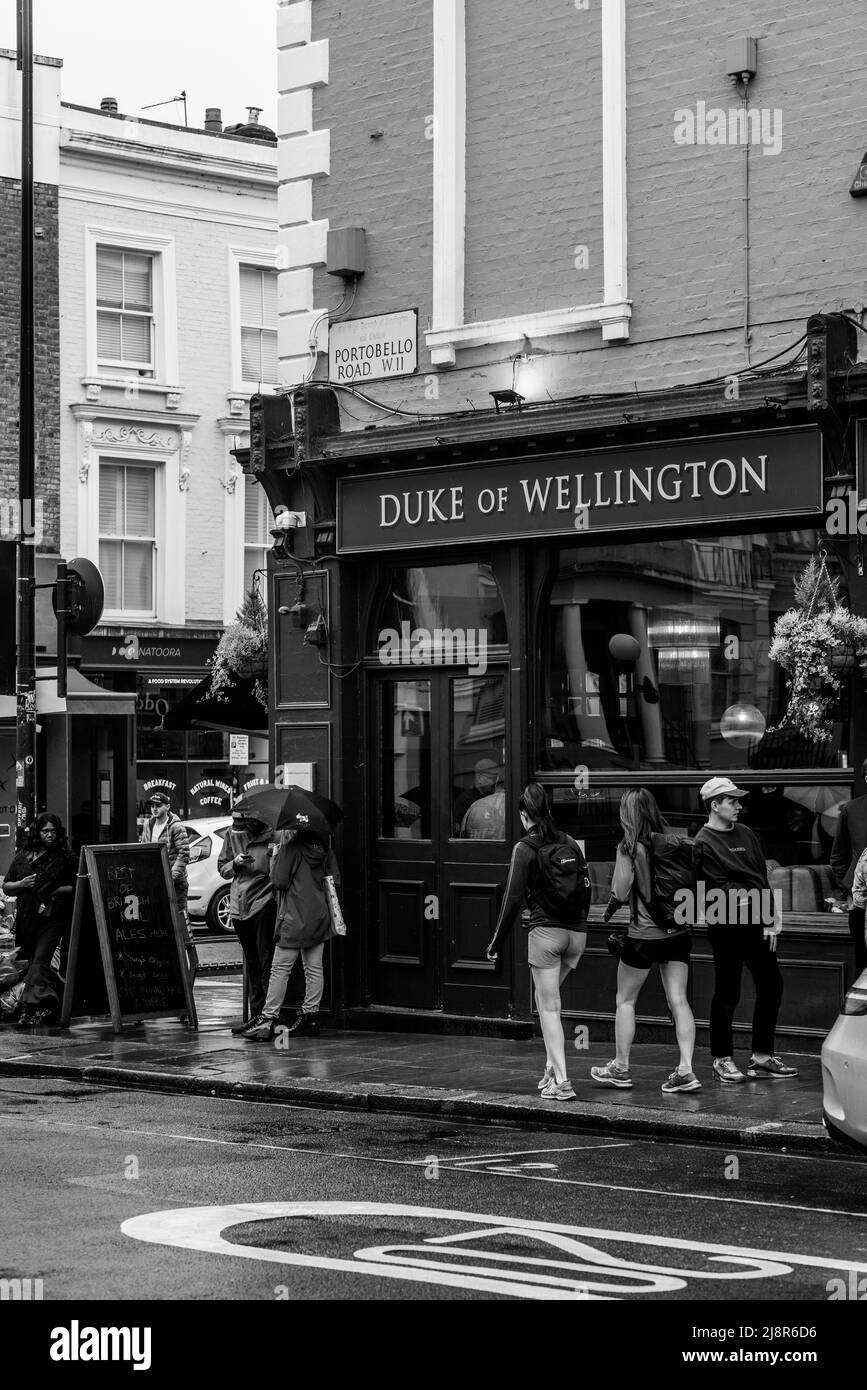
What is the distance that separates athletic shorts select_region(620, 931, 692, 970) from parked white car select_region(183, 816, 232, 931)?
13510mm

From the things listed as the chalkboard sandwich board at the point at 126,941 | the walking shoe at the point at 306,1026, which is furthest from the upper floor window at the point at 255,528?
the walking shoe at the point at 306,1026

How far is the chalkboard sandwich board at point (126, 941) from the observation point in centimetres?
1472

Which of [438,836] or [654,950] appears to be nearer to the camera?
[654,950]

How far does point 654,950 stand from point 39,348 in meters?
21.2

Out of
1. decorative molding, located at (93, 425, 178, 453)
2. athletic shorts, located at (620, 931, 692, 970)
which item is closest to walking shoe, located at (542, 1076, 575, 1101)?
athletic shorts, located at (620, 931, 692, 970)

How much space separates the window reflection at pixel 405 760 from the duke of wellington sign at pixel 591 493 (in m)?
1.22

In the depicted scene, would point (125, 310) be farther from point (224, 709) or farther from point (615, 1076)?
point (615, 1076)

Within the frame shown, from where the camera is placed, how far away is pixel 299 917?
1406 cm

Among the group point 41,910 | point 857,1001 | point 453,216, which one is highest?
point 453,216

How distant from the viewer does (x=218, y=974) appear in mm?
20500

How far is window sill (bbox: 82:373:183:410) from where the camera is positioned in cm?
3050

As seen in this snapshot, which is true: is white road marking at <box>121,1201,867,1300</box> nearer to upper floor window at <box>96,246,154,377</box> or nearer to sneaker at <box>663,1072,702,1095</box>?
sneaker at <box>663,1072,702,1095</box>

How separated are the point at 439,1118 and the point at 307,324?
23.8 ft

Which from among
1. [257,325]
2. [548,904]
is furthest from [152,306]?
[548,904]
